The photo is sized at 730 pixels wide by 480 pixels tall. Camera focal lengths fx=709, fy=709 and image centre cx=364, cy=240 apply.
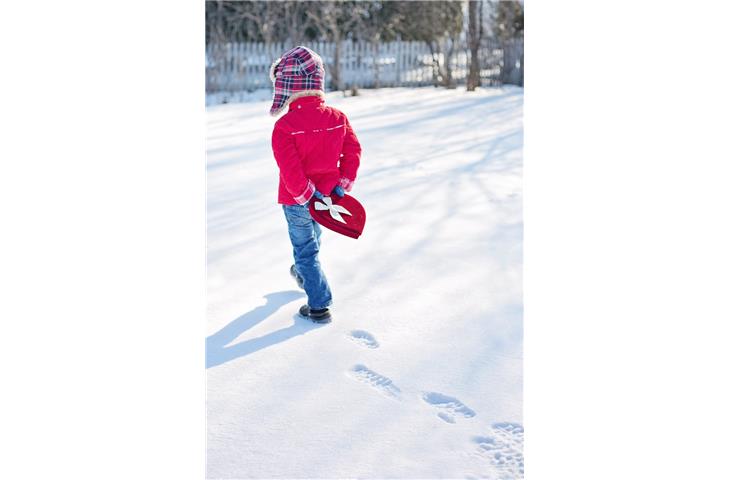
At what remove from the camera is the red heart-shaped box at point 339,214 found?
3.20m

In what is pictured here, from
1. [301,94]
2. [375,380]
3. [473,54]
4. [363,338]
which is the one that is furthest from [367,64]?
[375,380]

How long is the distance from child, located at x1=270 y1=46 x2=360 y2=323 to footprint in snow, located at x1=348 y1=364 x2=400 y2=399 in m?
0.49

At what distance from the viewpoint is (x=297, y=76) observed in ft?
10.2

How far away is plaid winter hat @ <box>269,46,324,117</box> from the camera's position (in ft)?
10.2

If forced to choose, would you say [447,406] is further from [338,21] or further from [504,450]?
[338,21]

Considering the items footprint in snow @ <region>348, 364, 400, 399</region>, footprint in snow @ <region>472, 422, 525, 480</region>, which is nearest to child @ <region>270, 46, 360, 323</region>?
footprint in snow @ <region>348, 364, 400, 399</region>

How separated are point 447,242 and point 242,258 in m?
1.21

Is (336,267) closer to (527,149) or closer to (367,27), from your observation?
(527,149)

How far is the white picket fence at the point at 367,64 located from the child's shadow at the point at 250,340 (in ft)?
35.5

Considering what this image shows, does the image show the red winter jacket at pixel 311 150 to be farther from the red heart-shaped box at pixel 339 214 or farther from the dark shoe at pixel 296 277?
the dark shoe at pixel 296 277

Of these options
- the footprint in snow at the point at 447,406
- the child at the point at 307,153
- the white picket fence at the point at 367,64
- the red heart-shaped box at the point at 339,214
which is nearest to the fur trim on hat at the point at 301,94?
the child at the point at 307,153

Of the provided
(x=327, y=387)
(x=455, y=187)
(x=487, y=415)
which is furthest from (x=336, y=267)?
(x=455, y=187)

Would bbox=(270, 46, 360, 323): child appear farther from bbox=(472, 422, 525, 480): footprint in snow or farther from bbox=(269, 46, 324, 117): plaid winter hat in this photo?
bbox=(472, 422, 525, 480): footprint in snow

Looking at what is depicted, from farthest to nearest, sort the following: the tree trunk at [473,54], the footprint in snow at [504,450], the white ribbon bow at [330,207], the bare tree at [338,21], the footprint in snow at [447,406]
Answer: the bare tree at [338,21] < the tree trunk at [473,54] < the white ribbon bow at [330,207] < the footprint in snow at [447,406] < the footprint in snow at [504,450]
